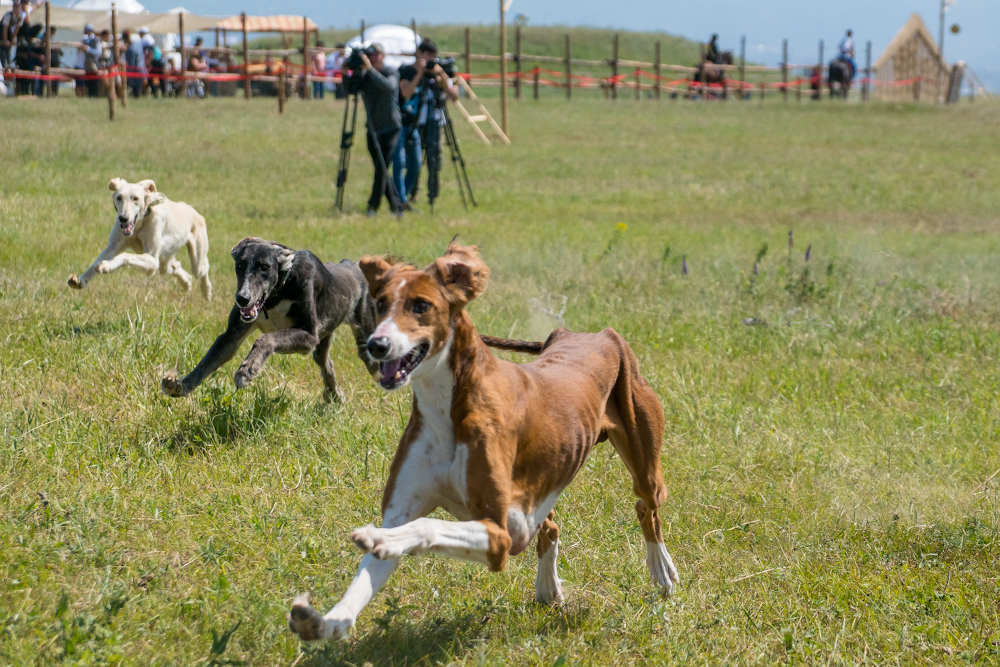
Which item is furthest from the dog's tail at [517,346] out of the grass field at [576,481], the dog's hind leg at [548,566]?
the grass field at [576,481]

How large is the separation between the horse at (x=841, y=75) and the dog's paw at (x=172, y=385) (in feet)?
146

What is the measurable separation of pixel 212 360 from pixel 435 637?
2791 mm

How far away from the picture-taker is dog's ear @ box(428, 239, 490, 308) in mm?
3438

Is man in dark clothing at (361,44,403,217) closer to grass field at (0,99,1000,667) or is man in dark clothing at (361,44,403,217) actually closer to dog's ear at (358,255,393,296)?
grass field at (0,99,1000,667)

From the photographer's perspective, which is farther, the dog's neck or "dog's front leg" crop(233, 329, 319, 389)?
"dog's front leg" crop(233, 329, 319, 389)

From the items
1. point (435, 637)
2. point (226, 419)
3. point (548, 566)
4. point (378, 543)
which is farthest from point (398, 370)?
point (226, 419)

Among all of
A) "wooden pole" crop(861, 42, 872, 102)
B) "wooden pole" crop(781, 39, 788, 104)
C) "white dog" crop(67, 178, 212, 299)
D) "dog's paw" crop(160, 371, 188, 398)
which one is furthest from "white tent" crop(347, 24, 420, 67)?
"dog's paw" crop(160, 371, 188, 398)

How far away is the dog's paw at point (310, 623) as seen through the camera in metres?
2.91

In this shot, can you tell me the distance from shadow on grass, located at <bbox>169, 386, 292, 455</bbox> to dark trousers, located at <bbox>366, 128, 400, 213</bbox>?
894 cm

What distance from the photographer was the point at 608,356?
4312mm

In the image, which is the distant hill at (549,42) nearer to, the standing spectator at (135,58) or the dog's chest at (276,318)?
the standing spectator at (135,58)

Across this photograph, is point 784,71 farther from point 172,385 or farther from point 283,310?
point 172,385

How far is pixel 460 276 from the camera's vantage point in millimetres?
3465

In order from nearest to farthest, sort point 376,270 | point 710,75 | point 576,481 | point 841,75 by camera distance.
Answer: point 376,270
point 576,481
point 841,75
point 710,75
